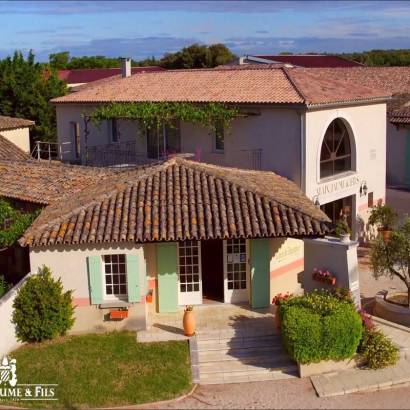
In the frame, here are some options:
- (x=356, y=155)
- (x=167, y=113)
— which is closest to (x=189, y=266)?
(x=167, y=113)

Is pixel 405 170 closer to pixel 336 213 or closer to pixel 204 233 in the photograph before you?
pixel 336 213

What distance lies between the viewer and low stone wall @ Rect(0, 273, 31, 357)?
17.5 metres

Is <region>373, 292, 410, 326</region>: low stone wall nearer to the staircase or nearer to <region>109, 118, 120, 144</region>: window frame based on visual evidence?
the staircase

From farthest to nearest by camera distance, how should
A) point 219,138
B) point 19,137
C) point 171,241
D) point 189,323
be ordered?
point 19,137 < point 219,138 < point 171,241 < point 189,323

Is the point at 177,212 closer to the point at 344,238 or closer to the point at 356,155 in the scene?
the point at 344,238

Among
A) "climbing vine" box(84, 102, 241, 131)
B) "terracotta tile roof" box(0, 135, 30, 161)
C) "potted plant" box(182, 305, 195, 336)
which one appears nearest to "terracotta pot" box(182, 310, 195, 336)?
"potted plant" box(182, 305, 195, 336)

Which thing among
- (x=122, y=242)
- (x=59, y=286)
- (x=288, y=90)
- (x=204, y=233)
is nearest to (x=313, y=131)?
(x=288, y=90)

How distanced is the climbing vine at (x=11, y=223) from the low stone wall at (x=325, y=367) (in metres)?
9.96

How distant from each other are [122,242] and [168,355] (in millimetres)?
3480

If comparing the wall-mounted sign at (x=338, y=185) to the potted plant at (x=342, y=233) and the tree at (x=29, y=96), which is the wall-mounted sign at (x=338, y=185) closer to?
the potted plant at (x=342, y=233)

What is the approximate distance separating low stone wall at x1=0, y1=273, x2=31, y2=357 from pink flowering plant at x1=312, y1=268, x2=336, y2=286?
8.55 metres

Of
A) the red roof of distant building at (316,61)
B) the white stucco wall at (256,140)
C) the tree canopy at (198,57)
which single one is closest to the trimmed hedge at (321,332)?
the white stucco wall at (256,140)

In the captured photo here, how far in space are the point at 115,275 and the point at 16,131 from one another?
2262 centimetres

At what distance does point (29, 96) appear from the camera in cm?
4659
